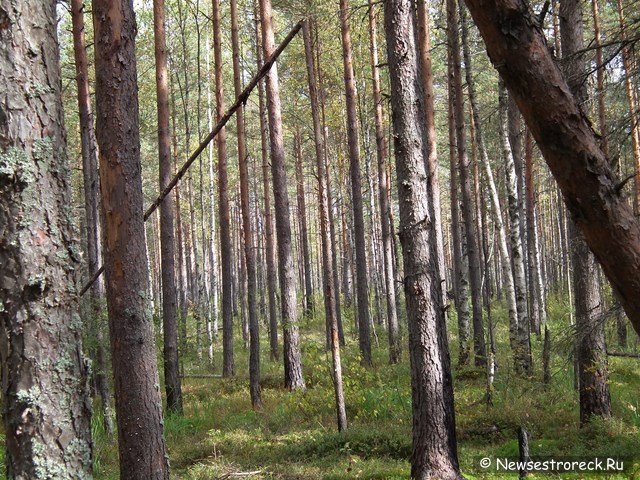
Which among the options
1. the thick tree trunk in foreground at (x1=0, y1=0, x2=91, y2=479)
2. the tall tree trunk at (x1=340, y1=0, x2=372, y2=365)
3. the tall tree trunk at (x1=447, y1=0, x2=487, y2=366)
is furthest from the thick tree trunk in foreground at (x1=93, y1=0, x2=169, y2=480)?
the tall tree trunk at (x1=340, y1=0, x2=372, y2=365)

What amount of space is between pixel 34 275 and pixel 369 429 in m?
6.98

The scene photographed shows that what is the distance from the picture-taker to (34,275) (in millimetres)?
1865

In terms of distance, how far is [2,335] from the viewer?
72.4 inches

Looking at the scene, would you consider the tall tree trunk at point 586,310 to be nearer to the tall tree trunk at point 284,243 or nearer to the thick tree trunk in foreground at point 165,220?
the tall tree trunk at point 284,243

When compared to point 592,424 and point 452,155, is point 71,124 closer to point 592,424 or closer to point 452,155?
point 452,155

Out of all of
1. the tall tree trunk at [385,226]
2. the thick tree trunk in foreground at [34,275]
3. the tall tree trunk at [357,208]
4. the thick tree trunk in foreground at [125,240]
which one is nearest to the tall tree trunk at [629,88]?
the thick tree trunk in foreground at [34,275]

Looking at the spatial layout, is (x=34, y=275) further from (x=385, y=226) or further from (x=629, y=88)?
(x=629, y=88)

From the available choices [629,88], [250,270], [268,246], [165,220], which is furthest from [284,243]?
[629,88]

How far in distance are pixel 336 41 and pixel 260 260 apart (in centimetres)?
1842

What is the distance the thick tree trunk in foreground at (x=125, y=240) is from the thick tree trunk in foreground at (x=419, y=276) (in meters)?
2.97

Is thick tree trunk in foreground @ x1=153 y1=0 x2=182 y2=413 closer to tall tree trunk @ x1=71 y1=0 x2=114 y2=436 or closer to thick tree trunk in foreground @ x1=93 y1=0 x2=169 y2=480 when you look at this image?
tall tree trunk @ x1=71 y1=0 x2=114 y2=436

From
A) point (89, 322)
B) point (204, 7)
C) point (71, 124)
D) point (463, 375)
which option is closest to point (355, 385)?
point (463, 375)

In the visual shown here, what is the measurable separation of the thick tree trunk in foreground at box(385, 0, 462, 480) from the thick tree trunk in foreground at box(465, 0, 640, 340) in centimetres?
361

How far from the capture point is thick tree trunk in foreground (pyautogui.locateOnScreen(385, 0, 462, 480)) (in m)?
5.48
